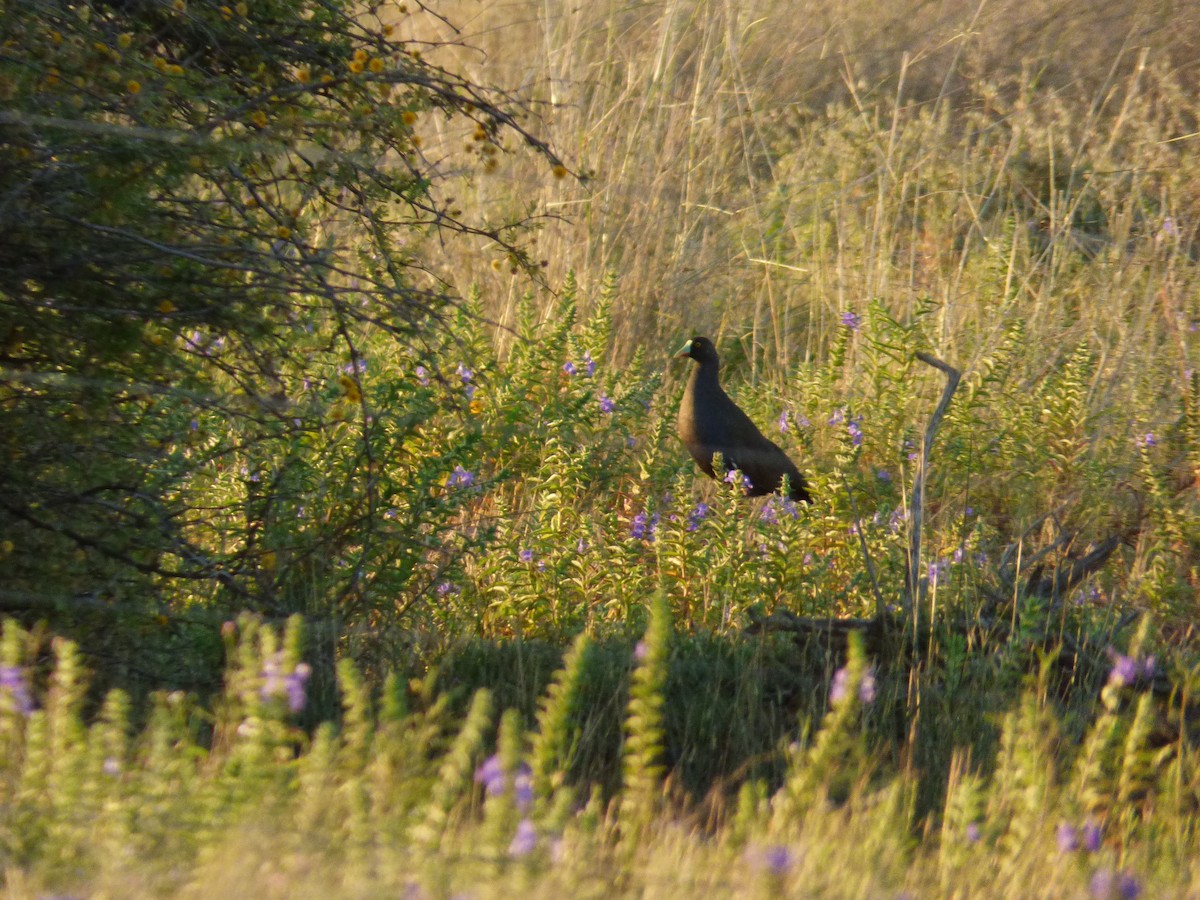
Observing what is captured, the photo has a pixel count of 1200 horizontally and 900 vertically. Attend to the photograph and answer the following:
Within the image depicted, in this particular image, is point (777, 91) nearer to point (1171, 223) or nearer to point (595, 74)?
point (595, 74)

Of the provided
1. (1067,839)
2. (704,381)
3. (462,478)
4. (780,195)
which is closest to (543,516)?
(462,478)

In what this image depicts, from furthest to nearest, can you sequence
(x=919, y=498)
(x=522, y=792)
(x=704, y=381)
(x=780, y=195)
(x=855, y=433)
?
(x=780, y=195) < (x=704, y=381) < (x=855, y=433) < (x=919, y=498) < (x=522, y=792)

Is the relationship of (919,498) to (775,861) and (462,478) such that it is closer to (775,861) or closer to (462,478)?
(462,478)

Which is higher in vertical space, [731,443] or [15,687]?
[731,443]

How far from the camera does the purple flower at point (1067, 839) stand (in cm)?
219

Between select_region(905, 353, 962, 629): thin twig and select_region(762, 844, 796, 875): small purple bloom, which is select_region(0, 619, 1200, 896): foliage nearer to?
select_region(762, 844, 796, 875): small purple bloom

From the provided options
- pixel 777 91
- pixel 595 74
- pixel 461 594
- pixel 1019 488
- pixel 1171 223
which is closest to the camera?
pixel 461 594

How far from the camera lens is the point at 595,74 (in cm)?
718

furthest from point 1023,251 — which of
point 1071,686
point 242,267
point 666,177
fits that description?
point 242,267

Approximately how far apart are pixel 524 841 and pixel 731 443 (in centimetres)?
377

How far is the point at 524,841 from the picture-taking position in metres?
1.89

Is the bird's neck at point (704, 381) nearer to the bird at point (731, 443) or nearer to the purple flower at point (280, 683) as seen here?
the bird at point (731, 443)

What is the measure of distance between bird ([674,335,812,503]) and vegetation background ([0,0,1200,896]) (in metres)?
0.16

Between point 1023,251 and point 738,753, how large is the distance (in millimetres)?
4181
